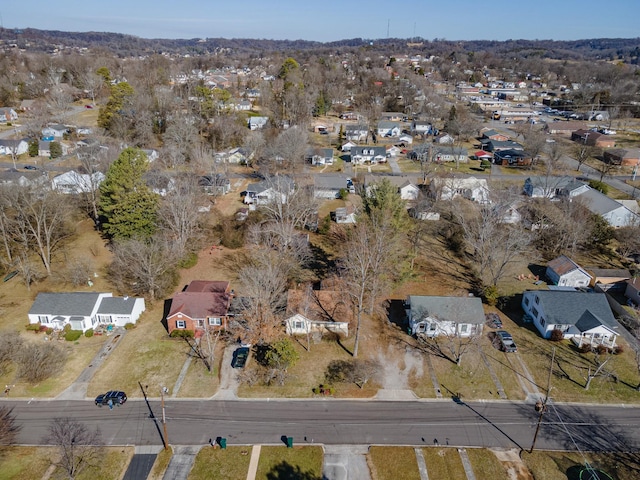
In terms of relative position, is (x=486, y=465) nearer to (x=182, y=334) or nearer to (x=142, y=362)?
(x=182, y=334)

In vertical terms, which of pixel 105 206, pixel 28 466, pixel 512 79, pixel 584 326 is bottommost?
pixel 28 466

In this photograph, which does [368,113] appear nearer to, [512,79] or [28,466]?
[28,466]

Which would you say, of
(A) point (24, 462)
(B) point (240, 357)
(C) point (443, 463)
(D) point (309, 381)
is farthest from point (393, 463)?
(A) point (24, 462)

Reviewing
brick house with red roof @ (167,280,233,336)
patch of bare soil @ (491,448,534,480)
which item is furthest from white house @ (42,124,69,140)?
patch of bare soil @ (491,448,534,480)

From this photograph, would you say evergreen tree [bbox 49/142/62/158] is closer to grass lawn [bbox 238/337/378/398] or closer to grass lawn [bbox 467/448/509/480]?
grass lawn [bbox 238/337/378/398]

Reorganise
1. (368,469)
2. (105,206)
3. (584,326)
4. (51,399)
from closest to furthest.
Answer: (368,469) → (51,399) → (584,326) → (105,206)

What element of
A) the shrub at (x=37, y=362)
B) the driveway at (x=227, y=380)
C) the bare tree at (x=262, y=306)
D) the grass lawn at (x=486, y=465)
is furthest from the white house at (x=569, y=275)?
the shrub at (x=37, y=362)

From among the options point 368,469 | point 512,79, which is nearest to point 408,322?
point 368,469
